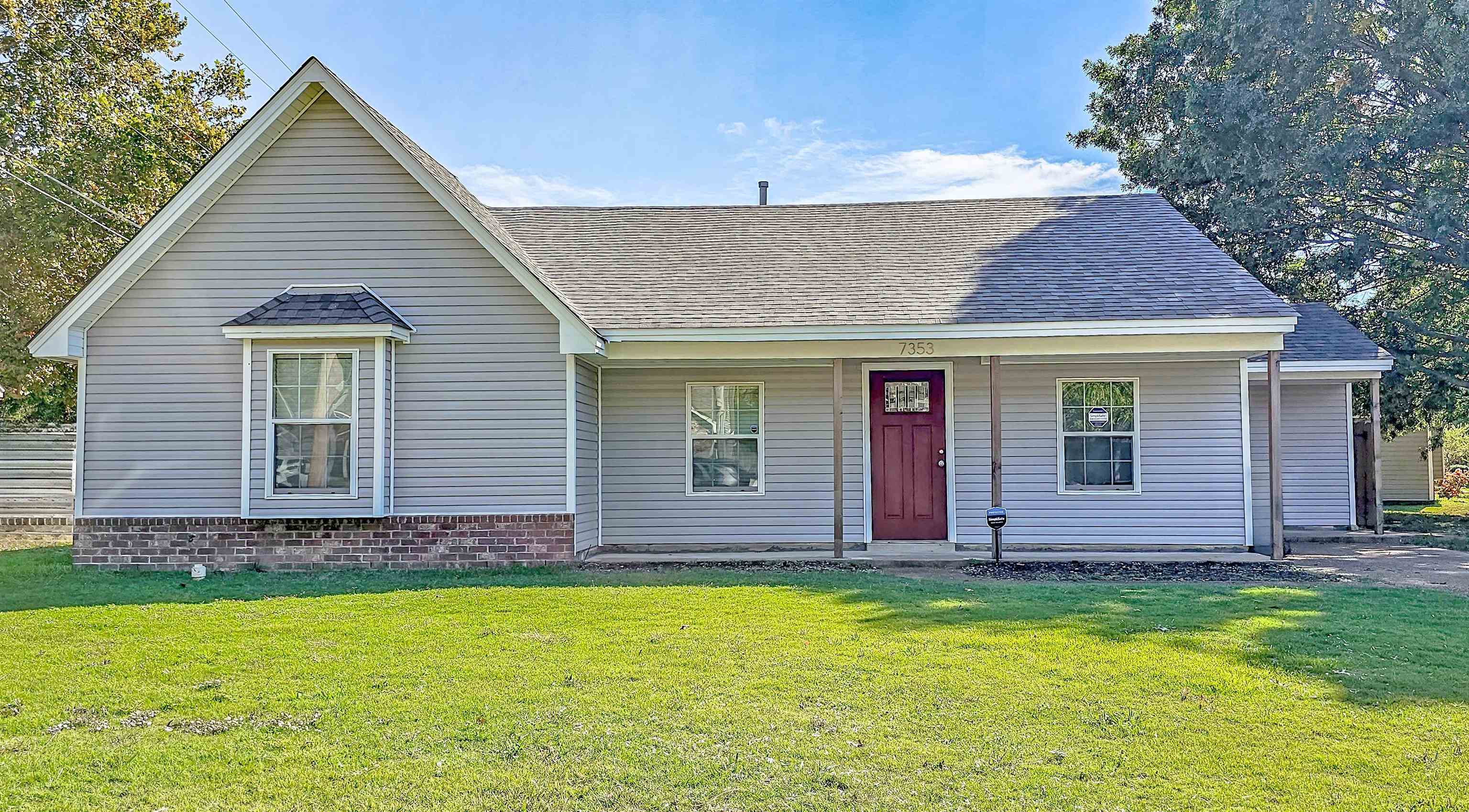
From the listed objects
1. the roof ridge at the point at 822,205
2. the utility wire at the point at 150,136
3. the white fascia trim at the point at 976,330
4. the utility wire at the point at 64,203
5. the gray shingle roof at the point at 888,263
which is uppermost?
the utility wire at the point at 150,136

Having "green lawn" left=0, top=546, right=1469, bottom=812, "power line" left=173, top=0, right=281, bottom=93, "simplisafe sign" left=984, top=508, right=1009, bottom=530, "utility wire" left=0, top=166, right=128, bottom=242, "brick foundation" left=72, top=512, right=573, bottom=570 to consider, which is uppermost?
"power line" left=173, top=0, right=281, bottom=93

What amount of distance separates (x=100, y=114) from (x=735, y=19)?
13.5 metres

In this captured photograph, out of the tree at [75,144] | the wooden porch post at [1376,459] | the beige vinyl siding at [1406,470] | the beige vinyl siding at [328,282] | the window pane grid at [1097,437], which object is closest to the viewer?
the beige vinyl siding at [328,282]

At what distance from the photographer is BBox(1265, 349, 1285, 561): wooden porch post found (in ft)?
34.9

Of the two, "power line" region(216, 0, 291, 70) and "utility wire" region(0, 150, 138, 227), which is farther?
"utility wire" region(0, 150, 138, 227)

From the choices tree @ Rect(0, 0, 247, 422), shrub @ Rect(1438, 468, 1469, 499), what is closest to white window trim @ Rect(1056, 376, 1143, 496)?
tree @ Rect(0, 0, 247, 422)

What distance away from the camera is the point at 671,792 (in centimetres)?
397

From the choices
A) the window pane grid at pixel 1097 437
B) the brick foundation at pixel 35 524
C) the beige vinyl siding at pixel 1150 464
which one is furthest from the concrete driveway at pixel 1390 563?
the brick foundation at pixel 35 524

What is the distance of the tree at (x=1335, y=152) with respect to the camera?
53.9 ft

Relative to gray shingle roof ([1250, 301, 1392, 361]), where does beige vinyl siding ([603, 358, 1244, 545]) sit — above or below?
below

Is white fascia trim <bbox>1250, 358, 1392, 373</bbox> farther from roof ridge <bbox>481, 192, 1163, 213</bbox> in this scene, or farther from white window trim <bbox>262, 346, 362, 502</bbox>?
white window trim <bbox>262, 346, 362, 502</bbox>

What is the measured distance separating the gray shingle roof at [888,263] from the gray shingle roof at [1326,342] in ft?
8.68

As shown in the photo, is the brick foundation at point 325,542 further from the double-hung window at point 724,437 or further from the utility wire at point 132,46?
the utility wire at point 132,46

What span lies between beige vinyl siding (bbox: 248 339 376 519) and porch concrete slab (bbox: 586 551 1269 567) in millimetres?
2512
